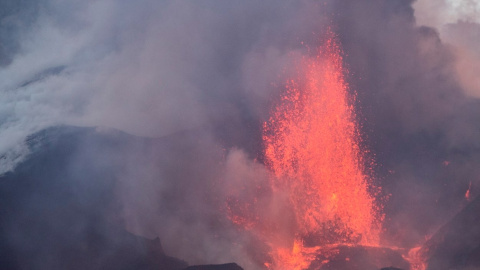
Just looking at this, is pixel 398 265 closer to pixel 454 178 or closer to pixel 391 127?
pixel 454 178

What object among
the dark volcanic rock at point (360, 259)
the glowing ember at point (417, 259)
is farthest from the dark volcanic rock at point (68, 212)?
the glowing ember at point (417, 259)

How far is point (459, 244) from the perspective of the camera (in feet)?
41.5

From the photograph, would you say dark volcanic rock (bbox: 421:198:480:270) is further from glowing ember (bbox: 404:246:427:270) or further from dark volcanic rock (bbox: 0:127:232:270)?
dark volcanic rock (bbox: 0:127:232:270)

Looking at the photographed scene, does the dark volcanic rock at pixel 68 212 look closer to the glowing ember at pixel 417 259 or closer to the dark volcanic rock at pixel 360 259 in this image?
the dark volcanic rock at pixel 360 259

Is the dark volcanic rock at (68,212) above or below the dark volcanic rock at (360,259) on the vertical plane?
above

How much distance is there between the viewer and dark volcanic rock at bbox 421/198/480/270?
11812 mm

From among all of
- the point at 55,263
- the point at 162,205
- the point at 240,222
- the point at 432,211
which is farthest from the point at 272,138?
the point at 55,263

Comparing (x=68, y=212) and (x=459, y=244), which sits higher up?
(x=68, y=212)

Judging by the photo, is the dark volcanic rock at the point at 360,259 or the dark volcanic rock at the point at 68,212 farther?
the dark volcanic rock at the point at 360,259

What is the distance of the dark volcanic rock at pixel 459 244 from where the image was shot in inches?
465

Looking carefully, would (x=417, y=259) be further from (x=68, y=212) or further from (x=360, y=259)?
(x=68, y=212)

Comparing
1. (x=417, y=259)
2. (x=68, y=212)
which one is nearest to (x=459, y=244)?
(x=417, y=259)

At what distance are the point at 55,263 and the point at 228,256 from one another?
7289 mm

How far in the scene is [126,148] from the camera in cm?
2064
